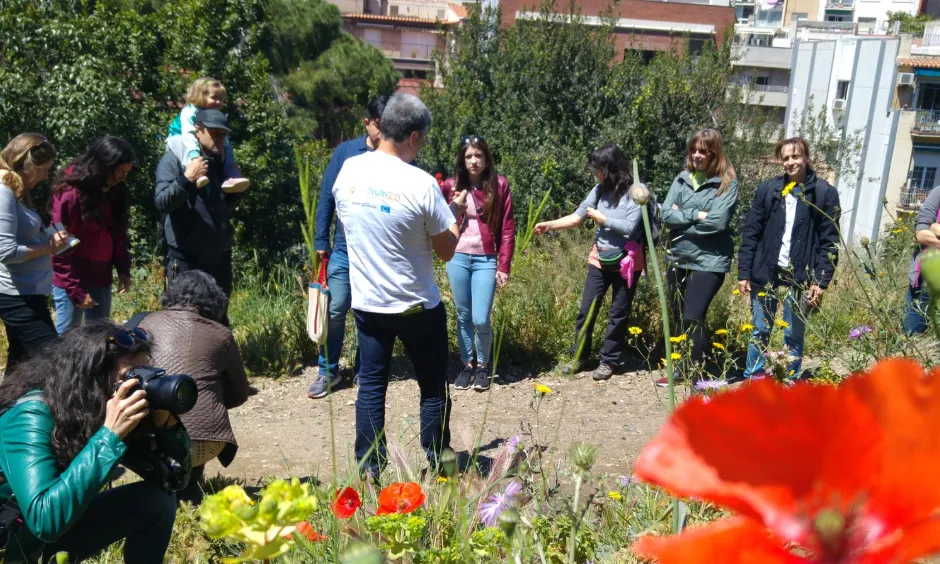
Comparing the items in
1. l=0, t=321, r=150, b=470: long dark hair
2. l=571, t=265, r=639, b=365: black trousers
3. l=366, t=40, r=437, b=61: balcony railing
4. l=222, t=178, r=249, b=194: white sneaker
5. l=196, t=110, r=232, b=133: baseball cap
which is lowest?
l=571, t=265, r=639, b=365: black trousers

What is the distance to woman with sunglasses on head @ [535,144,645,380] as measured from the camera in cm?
464

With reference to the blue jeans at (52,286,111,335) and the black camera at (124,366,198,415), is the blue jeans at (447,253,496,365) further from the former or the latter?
the black camera at (124,366,198,415)

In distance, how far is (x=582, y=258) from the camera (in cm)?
635

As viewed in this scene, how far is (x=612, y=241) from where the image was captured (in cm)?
473

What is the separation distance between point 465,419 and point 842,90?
40.2 meters

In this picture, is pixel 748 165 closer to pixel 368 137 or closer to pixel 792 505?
pixel 368 137

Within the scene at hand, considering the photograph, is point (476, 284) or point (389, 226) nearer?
point (389, 226)

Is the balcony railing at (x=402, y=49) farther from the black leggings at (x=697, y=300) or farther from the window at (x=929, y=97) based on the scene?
the black leggings at (x=697, y=300)

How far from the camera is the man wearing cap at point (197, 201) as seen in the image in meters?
4.06

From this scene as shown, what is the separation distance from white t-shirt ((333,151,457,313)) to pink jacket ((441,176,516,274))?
1.39 metres

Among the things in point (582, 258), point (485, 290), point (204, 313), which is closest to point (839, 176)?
point (582, 258)

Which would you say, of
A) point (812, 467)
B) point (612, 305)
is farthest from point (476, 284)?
point (812, 467)

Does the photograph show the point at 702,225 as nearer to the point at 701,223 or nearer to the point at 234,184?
the point at 701,223

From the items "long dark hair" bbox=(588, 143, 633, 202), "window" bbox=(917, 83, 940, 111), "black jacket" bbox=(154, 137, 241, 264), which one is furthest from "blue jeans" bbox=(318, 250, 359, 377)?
"window" bbox=(917, 83, 940, 111)
